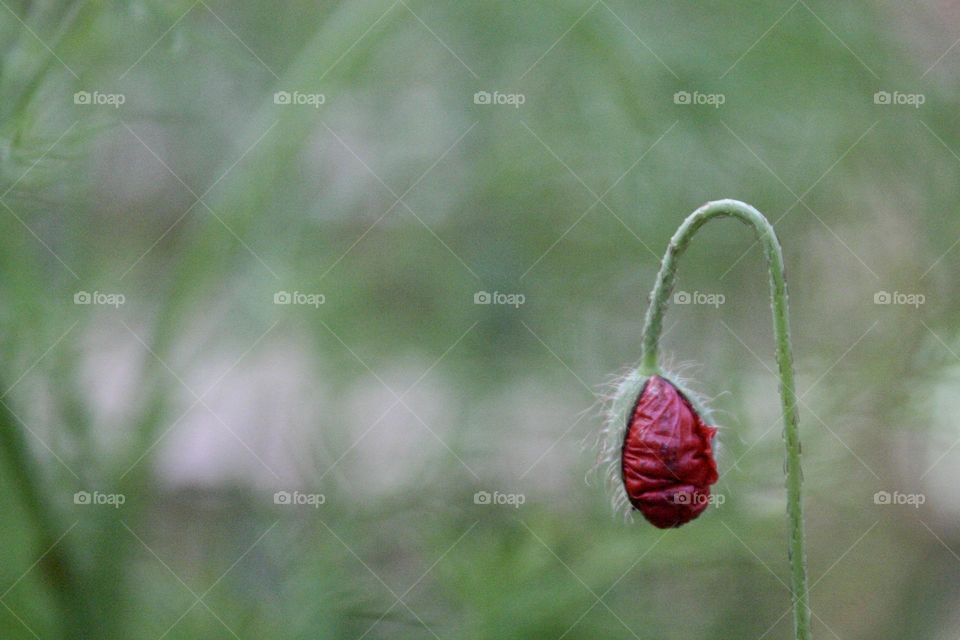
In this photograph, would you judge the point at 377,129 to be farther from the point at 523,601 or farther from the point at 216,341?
the point at 523,601

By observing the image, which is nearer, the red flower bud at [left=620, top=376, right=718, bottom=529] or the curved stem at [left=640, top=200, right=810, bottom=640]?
the curved stem at [left=640, top=200, right=810, bottom=640]

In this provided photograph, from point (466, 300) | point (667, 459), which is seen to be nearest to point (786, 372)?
point (667, 459)

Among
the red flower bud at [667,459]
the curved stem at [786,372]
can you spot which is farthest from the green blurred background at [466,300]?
the curved stem at [786,372]

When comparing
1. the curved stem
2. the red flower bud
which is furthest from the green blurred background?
the curved stem

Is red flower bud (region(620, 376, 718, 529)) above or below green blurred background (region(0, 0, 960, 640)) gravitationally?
below

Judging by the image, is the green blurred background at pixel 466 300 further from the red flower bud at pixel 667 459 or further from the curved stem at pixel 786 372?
the curved stem at pixel 786 372

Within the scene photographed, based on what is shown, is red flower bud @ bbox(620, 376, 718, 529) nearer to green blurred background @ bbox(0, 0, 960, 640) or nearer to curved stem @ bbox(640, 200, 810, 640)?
curved stem @ bbox(640, 200, 810, 640)
